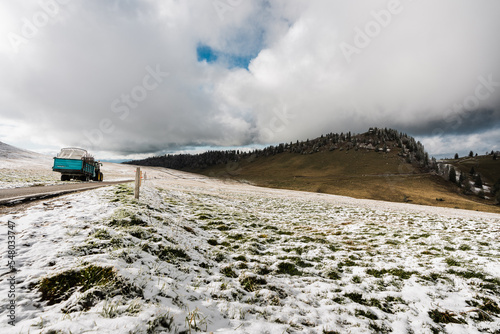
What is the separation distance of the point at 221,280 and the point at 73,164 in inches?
1057

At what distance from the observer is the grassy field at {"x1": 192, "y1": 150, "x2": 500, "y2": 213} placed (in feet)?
196

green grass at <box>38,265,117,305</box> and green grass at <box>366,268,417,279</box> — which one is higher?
green grass at <box>38,265,117,305</box>

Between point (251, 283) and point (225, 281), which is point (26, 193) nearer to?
point (225, 281)

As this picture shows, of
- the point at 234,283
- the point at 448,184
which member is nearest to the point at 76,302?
the point at 234,283

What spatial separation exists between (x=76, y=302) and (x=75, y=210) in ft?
22.0

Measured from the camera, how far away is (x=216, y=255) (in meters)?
7.39

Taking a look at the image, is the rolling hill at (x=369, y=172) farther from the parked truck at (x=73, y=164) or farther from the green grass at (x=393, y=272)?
the green grass at (x=393, y=272)

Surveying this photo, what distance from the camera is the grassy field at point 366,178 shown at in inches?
2358

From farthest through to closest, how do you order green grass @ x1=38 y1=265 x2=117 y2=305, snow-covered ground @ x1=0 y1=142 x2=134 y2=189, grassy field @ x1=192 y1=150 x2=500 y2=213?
grassy field @ x1=192 y1=150 x2=500 y2=213
snow-covered ground @ x1=0 y1=142 x2=134 y2=189
green grass @ x1=38 y1=265 x2=117 y2=305

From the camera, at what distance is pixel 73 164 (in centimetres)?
2344

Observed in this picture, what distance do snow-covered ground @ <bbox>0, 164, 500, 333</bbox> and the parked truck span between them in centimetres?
1779

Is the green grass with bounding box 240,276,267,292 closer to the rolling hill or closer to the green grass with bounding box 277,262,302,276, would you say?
the green grass with bounding box 277,262,302,276

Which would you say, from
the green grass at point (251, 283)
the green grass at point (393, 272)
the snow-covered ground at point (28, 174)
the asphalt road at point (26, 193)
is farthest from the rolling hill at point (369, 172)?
the green grass at point (251, 283)

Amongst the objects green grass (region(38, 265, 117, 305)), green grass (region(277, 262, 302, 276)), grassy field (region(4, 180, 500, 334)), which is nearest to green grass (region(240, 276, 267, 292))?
grassy field (region(4, 180, 500, 334))
